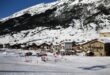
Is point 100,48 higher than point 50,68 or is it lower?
higher

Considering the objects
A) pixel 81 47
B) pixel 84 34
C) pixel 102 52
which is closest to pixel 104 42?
pixel 102 52

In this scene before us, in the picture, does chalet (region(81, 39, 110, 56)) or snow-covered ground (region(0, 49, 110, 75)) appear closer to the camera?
snow-covered ground (region(0, 49, 110, 75))

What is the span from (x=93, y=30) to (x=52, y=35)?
28.6m

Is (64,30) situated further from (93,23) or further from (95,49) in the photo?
(95,49)

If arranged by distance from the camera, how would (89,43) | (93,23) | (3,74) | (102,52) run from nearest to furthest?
(3,74) → (102,52) → (89,43) → (93,23)

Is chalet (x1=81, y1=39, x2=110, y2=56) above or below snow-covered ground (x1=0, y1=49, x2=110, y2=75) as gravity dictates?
above

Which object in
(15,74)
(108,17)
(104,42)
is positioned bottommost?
(15,74)

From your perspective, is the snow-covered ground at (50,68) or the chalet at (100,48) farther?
the chalet at (100,48)

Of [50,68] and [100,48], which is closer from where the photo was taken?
[50,68]

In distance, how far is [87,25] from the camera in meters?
192

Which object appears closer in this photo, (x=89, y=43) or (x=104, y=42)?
(x=104, y=42)

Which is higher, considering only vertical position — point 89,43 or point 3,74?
point 89,43

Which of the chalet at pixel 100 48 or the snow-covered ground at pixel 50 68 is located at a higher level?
the chalet at pixel 100 48

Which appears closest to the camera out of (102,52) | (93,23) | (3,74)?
(3,74)
